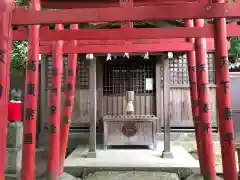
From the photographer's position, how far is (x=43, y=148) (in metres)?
9.33

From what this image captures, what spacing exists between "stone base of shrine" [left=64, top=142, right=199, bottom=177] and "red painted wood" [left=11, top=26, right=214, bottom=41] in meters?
3.53

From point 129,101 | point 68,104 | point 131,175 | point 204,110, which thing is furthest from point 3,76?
point 129,101

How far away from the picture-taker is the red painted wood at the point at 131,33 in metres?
3.94

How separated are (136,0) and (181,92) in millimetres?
4636

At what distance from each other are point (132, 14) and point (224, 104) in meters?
1.82

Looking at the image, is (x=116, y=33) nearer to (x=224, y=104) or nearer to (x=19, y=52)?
(x=224, y=104)

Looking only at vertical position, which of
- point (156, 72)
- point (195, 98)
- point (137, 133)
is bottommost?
point (137, 133)

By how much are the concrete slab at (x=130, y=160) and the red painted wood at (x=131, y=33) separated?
3536mm

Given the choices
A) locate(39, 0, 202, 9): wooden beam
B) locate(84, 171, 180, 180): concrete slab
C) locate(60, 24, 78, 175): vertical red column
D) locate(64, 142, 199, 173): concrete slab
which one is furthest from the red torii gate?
locate(64, 142, 199, 173): concrete slab

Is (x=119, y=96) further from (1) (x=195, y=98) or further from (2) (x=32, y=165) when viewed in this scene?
(2) (x=32, y=165)

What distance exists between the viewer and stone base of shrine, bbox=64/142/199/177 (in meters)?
6.59

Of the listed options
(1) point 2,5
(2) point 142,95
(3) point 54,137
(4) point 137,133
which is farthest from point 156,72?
(1) point 2,5

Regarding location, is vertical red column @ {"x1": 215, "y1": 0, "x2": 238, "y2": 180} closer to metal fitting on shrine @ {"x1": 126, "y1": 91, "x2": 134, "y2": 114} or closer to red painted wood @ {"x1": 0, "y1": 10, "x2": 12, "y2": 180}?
red painted wood @ {"x1": 0, "y1": 10, "x2": 12, "y2": 180}

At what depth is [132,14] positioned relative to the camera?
3447 mm
